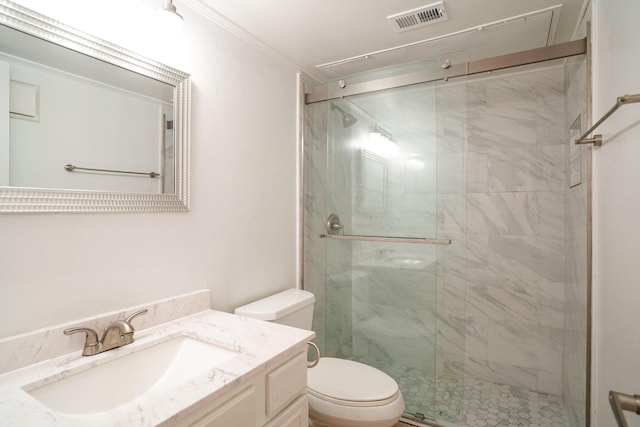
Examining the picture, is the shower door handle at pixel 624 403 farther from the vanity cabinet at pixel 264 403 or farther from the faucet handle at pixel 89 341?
the faucet handle at pixel 89 341

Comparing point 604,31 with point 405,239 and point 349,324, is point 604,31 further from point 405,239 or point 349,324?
point 349,324

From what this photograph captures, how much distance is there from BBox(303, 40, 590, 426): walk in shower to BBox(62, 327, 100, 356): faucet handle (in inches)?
54.4

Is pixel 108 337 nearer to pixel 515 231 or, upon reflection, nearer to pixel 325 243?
pixel 325 243

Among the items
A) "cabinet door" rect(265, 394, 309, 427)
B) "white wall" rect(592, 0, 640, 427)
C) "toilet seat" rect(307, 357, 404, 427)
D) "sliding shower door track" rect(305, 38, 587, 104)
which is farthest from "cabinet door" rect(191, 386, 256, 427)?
"sliding shower door track" rect(305, 38, 587, 104)

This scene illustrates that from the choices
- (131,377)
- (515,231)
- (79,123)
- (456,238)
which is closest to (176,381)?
(131,377)

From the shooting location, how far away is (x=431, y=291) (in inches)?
78.2

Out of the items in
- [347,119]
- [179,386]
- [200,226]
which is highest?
[347,119]

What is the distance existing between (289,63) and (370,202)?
1059 mm

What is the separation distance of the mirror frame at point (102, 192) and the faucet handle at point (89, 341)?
1.28 ft

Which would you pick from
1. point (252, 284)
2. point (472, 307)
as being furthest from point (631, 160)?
point (252, 284)

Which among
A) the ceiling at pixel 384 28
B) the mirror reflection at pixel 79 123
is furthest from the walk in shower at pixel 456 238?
the mirror reflection at pixel 79 123

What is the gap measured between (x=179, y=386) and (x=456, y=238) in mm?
2071

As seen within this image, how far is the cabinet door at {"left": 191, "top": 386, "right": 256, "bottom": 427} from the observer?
0.86 meters

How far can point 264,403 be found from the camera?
1053 millimetres
